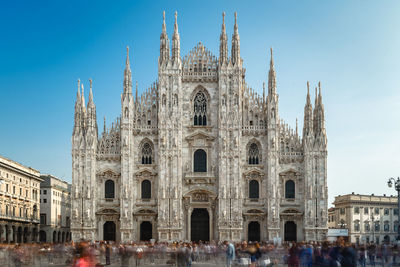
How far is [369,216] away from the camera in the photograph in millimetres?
100875

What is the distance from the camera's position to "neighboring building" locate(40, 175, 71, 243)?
88.4m

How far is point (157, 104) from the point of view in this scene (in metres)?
60.5

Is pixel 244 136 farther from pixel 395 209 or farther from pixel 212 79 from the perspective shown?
pixel 395 209

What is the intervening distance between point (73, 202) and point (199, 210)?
1254cm

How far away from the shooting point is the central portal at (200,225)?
196ft

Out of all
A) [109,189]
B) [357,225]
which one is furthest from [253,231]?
[357,225]

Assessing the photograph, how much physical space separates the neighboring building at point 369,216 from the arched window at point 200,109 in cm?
4698

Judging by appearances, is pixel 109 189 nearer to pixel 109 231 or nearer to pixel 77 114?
pixel 109 231

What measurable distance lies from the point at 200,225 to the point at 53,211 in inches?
1492

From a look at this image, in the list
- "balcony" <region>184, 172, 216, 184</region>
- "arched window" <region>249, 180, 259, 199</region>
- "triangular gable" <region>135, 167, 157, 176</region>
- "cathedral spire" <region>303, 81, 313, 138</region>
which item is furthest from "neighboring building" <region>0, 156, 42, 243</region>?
"cathedral spire" <region>303, 81, 313, 138</region>

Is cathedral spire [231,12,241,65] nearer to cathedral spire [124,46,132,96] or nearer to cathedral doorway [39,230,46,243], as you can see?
cathedral spire [124,46,132,96]

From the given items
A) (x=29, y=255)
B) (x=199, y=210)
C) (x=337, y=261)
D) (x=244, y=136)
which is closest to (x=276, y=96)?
(x=244, y=136)

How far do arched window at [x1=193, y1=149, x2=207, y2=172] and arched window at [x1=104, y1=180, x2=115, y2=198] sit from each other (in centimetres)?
851

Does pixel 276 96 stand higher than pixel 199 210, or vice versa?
pixel 276 96
